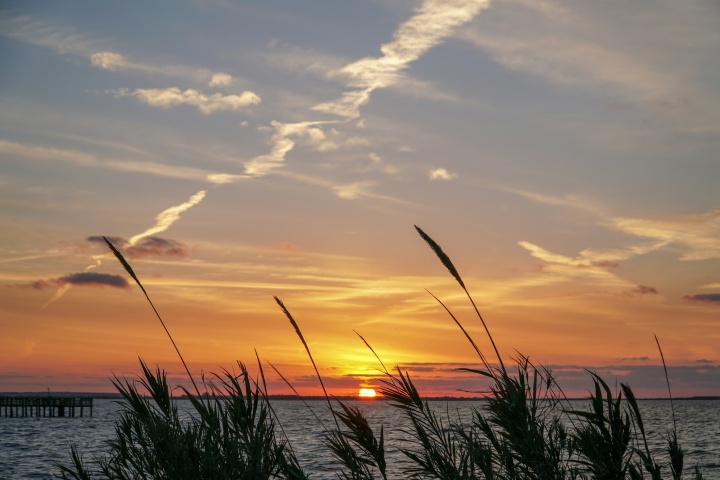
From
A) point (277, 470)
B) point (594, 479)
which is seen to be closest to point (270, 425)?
point (277, 470)

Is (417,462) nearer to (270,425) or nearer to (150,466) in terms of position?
(270,425)

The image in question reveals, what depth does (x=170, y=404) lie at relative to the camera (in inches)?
261

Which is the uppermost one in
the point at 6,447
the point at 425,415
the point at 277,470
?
the point at 425,415

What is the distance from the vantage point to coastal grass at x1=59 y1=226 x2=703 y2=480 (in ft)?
17.9

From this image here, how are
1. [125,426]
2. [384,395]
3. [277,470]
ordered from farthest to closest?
[125,426]
[277,470]
[384,395]

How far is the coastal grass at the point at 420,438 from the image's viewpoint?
5441 millimetres

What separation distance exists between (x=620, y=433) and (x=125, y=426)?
170 inches

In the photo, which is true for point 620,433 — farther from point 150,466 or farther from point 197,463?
point 150,466

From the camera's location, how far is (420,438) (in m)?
5.97

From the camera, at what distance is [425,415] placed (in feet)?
19.6

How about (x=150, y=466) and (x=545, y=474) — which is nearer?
(x=545, y=474)

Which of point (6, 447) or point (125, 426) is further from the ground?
point (125, 426)

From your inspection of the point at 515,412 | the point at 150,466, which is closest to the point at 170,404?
the point at 150,466

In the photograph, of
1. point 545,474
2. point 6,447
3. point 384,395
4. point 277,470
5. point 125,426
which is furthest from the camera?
point 6,447
